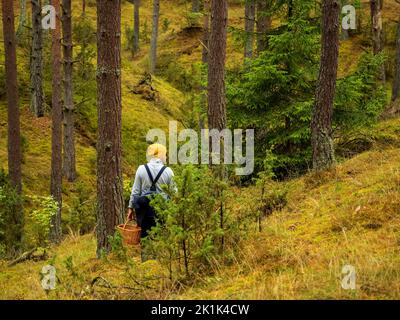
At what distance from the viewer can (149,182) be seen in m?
7.53

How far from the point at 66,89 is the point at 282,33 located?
28.6 feet

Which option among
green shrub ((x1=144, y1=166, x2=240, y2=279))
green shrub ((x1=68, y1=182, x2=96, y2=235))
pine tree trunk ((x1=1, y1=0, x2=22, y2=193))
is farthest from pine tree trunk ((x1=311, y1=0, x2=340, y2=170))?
pine tree trunk ((x1=1, y1=0, x2=22, y2=193))

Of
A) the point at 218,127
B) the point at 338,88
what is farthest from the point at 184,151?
the point at 338,88

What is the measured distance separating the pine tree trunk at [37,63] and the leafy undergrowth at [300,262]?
12923mm

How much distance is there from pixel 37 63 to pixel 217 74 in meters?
11.6

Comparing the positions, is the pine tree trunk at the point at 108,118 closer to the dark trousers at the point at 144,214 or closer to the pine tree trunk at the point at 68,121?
the dark trousers at the point at 144,214

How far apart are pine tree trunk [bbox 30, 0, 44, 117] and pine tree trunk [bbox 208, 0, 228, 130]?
11162mm

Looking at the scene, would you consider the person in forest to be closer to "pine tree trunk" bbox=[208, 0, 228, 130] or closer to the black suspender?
the black suspender

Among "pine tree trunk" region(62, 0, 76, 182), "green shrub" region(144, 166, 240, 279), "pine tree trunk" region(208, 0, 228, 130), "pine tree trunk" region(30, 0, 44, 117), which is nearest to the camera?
"green shrub" region(144, 166, 240, 279)

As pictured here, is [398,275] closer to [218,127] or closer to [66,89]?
[218,127]

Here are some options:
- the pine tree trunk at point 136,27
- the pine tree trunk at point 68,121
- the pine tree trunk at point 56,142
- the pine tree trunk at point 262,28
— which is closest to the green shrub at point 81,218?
the pine tree trunk at point 56,142

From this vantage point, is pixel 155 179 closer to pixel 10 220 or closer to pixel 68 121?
pixel 10 220

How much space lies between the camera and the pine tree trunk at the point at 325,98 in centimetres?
1009

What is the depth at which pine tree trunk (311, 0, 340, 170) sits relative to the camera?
397 inches
